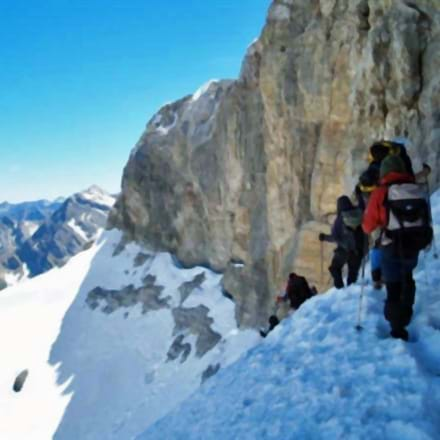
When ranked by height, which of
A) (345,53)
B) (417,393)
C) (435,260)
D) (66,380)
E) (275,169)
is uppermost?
(345,53)

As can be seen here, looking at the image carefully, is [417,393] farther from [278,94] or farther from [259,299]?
[259,299]

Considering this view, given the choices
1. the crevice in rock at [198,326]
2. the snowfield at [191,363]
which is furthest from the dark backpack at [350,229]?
the crevice in rock at [198,326]

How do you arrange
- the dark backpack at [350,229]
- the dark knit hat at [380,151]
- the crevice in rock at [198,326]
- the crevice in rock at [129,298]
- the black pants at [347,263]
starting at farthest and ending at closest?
1. the crevice in rock at [129,298]
2. the crevice in rock at [198,326]
3. the black pants at [347,263]
4. the dark backpack at [350,229]
5. the dark knit hat at [380,151]

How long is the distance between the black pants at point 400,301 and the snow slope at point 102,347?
38383 millimetres

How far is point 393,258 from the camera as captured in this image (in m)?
7.69

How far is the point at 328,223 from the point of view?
34.8 metres

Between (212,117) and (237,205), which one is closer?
(237,205)

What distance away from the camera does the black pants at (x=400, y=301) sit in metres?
7.87

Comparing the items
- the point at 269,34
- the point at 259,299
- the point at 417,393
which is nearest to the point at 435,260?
the point at 417,393

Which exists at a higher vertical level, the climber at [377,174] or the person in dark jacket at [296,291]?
the climber at [377,174]

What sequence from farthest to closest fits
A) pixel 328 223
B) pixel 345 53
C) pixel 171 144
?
pixel 171 144
pixel 328 223
pixel 345 53

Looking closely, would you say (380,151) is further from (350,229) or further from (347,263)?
(347,263)

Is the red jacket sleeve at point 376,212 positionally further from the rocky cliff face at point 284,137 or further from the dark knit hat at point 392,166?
the rocky cliff face at point 284,137

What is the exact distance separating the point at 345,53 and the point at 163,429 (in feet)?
95.5
